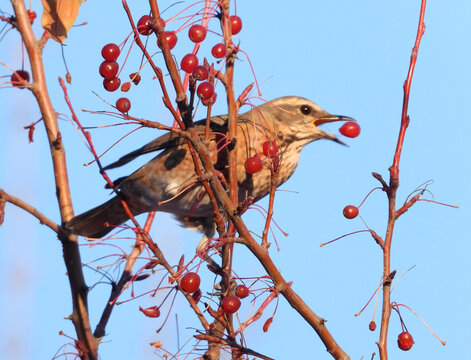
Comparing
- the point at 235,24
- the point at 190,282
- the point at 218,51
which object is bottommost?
the point at 190,282

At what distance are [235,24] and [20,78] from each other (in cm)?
102

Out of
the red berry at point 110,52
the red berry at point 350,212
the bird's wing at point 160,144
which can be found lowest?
the red berry at point 350,212

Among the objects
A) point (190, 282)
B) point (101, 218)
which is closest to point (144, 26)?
point (190, 282)

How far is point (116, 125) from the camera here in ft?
7.07

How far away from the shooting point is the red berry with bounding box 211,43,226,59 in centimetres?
266

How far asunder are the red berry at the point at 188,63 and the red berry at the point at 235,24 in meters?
0.59

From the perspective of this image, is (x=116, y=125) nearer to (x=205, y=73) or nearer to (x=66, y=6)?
(x=205, y=73)

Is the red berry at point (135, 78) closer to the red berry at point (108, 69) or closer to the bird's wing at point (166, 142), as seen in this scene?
the red berry at point (108, 69)

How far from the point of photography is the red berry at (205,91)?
7.50ft

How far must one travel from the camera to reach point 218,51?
2674 millimetres

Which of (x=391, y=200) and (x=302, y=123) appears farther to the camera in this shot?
(x=302, y=123)

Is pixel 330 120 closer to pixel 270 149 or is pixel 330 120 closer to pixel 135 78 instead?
pixel 270 149

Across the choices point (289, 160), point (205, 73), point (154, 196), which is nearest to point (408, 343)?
point (205, 73)

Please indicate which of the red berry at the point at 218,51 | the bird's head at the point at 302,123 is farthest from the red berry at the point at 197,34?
the bird's head at the point at 302,123
